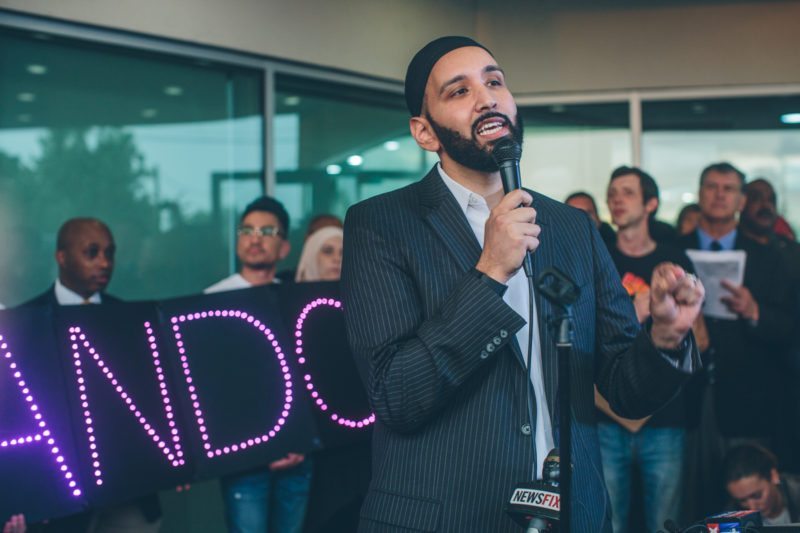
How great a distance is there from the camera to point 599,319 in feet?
6.58

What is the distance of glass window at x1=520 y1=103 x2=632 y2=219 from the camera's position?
7.06 m

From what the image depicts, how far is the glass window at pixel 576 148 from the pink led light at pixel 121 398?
4260 mm

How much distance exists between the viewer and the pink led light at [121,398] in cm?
313

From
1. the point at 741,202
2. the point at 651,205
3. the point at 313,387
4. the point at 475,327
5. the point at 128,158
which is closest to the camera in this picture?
the point at 475,327

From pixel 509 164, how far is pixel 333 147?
450 centimetres

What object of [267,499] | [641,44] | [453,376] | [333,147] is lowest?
[267,499]

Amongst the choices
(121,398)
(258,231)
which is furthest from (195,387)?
(258,231)

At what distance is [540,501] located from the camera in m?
1.61

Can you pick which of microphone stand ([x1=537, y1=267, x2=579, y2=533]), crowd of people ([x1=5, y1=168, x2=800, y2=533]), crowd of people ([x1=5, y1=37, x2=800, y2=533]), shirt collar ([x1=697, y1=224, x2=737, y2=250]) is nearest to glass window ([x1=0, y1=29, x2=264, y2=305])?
crowd of people ([x1=5, y1=168, x2=800, y2=533])

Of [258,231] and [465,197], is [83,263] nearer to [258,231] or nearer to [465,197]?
[258,231]

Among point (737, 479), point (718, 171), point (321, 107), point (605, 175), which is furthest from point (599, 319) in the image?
point (605, 175)

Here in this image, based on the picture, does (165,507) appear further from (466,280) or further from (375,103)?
(466,280)

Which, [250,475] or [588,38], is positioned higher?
[588,38]

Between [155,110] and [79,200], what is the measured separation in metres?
0.72
